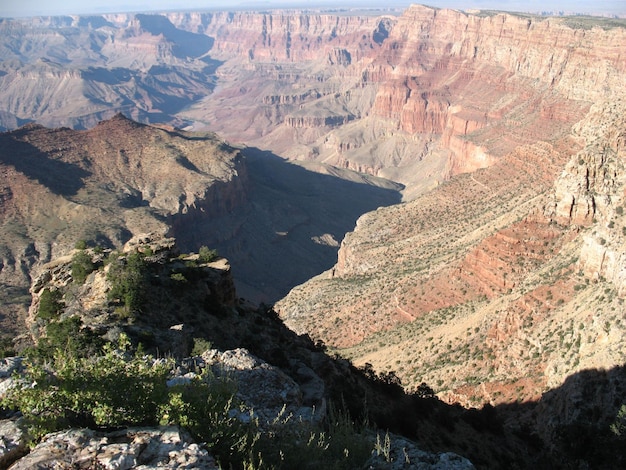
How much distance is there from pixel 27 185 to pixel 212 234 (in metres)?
27.3

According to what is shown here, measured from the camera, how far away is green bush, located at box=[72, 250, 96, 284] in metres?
25.6

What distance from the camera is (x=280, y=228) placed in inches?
3802

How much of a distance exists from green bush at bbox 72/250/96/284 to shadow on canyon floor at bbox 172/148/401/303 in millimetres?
46261

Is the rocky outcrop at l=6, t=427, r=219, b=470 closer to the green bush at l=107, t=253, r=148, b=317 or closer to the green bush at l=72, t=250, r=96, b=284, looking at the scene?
the green bush at l=107, t=253, r=148, b=317

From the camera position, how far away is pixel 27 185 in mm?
74625

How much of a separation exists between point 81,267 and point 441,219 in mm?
41321

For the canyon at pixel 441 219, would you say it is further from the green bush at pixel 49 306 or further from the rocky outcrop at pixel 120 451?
the rocky outcrop at pixel 120 451

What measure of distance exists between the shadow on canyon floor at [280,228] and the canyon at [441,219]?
38 centimetres

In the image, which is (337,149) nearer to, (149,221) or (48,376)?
(149,221)

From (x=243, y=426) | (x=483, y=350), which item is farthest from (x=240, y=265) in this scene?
(x=243, y=426)

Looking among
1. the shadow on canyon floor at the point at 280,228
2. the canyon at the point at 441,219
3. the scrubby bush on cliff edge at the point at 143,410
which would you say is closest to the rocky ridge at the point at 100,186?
the canyon at the point at 441,219

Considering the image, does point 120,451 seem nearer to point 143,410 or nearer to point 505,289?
point 143,410

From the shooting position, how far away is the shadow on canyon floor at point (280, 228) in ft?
272

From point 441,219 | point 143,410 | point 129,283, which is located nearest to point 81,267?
point 129,283
